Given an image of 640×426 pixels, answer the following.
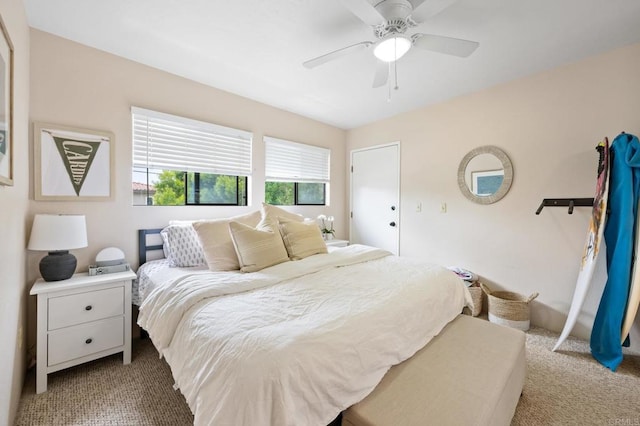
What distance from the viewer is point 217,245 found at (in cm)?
214

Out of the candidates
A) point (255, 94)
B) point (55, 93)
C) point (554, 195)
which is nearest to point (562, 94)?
point (554, 195)

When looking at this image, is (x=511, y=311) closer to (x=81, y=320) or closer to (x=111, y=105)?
(x=81, y=320)

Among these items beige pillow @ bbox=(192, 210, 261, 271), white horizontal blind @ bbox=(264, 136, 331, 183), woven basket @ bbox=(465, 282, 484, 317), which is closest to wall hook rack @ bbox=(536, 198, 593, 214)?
woven basket @ bbox=(465, 282, 484, 317)

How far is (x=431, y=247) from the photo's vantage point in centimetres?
347

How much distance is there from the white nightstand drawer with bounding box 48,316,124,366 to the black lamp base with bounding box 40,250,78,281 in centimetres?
38

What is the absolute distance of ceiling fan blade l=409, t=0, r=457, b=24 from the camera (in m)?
1.34

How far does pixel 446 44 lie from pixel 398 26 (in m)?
0.36

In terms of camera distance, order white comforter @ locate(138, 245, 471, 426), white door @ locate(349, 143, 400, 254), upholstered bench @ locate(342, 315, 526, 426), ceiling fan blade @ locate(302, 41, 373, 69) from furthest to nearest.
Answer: white door @ locate(349, 143, 400, 254), ceiling fan blade @ locate(302, 41, 373, 69), upholstered bench @ locate(342, 315, 526, 426), white comforter @ locate(138, 245, 471, 426)

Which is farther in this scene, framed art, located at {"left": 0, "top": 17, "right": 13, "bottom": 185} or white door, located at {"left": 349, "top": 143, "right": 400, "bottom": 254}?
white door, located at {"left": 349, "top": 143, "right": 400, "bottom": 254}

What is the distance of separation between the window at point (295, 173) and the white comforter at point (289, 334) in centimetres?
191

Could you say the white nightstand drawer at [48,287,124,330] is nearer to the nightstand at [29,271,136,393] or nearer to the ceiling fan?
the nightstand at [29,271,136,393]

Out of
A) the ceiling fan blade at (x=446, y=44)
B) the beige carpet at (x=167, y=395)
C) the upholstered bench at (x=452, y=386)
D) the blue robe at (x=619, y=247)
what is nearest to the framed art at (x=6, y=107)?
the beige carpet at (x=167, y=395)

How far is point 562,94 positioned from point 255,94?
3.20m

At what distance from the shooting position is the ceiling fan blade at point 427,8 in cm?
134
